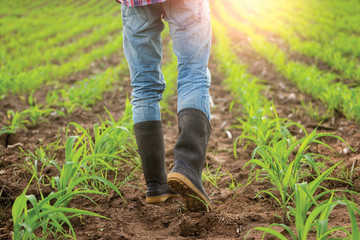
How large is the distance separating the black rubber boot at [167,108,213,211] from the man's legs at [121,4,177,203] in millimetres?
210

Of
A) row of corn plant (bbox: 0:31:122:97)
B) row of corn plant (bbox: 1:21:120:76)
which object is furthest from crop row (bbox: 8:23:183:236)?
row of corn plant (bbox: 1:21:120:76)

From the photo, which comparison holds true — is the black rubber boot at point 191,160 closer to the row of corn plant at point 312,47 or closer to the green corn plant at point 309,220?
the green corn plant at point 309,220

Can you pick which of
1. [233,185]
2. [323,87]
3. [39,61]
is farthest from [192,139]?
[39,61]

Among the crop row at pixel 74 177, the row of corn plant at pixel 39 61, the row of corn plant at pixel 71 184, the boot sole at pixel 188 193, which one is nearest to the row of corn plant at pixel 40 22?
the row of corn plant at pixel 39 61

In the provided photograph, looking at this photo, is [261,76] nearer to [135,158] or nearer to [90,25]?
[135,158]

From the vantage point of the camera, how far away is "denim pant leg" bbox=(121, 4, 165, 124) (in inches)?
73.8

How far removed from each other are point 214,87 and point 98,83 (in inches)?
67.8

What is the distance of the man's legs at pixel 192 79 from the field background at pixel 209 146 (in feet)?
0.83

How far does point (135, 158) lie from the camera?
99.7 inches

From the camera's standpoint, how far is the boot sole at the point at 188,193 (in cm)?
162

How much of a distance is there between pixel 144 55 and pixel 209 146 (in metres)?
1.39

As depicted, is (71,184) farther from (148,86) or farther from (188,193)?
(148,86)

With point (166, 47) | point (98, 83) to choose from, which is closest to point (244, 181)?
point (98, 83)

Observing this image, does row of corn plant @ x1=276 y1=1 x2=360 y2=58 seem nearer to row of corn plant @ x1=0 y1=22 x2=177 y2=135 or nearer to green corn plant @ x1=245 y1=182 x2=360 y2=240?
row of corn plant @ x1=0 y1=22 x2=177 y2=135
